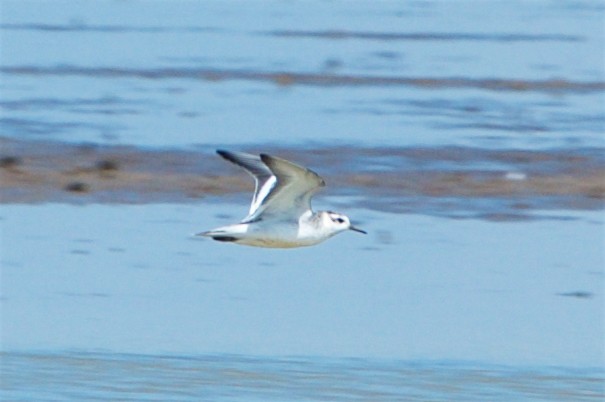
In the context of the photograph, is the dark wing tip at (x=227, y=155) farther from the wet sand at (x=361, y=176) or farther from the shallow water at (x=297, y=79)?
the shallow water at (x=297, y=79)

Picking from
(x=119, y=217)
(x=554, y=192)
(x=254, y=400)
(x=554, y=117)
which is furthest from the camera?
(x=554, y=117)

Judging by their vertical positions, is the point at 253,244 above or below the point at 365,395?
above

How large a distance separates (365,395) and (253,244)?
103cm

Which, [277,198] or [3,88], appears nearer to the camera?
[277,198]

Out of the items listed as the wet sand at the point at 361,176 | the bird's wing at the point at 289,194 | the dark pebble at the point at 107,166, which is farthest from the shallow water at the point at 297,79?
the bird's wing at the point at 289,194

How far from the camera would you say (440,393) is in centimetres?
871

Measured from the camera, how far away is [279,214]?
9070 mm

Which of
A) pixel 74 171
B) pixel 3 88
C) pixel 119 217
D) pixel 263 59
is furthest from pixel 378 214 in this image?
pixel 263 59

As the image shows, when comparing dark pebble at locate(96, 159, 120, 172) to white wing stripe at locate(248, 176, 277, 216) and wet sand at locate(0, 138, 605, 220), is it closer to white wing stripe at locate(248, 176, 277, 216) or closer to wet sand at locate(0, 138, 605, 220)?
wet sand at locate(0, 138, 605, 220)

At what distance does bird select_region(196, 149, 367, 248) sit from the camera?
8828mm

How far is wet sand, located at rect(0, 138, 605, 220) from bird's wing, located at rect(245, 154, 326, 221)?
17.0ft

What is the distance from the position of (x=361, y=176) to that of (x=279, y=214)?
22.2ft

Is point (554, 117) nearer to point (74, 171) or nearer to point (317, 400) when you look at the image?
point (74, 171)

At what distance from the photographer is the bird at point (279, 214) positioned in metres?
8.83
